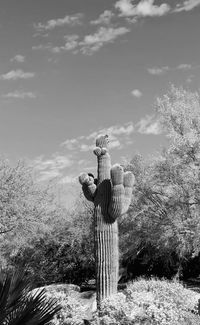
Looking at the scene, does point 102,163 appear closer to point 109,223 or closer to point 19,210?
point 109,223

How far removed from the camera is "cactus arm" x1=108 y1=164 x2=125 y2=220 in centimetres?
1119

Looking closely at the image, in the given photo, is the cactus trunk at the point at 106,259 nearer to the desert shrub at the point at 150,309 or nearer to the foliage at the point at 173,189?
the desert shrub at the point at 150,309

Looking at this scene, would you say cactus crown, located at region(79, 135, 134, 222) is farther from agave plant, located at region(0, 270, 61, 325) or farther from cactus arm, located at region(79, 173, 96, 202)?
agave plant, located at region(0, 270, 61, 325)

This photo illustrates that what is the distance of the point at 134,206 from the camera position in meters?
21.7

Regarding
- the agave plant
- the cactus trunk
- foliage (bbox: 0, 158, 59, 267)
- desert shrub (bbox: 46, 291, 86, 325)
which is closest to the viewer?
the agave plant

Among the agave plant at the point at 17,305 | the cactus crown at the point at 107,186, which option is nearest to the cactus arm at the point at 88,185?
the cactus crown at the point at 107,186

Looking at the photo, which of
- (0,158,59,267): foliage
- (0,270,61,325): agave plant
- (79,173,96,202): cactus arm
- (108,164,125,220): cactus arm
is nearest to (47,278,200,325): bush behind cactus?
(108,164,125,220): cactus arm

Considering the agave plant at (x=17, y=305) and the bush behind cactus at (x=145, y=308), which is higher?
the agave plant at (x=17, y=305)

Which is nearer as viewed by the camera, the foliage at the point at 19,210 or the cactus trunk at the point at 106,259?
the cactus trunk at the point at 106,259

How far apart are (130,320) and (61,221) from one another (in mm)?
17652

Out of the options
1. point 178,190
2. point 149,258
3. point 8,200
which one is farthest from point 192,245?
point 8,200

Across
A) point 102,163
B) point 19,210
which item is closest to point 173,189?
point 102,163

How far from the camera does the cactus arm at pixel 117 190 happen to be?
36.7 ft

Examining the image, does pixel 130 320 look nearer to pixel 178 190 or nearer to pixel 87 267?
pixel 178 190
